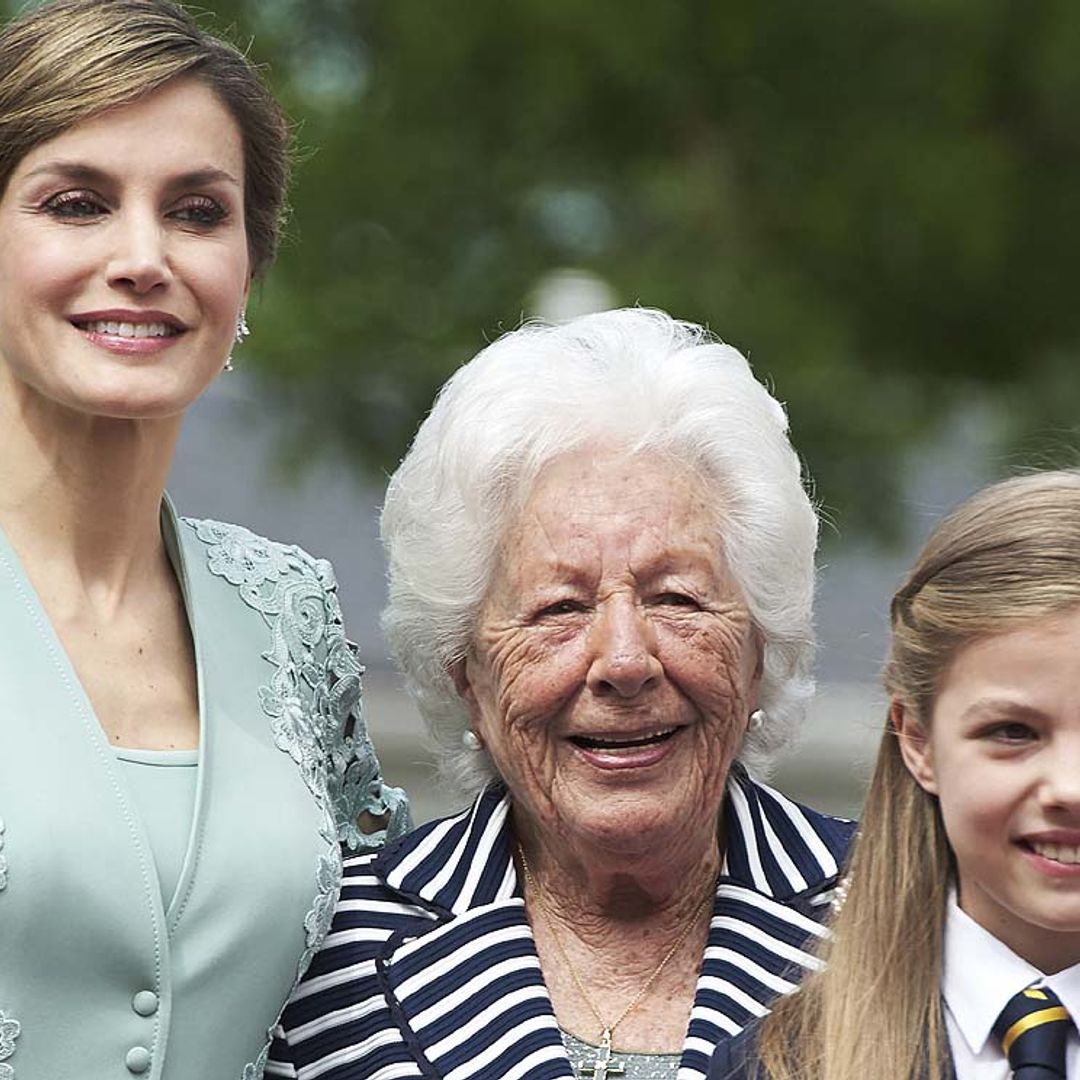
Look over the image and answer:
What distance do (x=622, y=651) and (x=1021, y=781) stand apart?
0.63 m

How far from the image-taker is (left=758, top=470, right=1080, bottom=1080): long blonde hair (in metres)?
2.63

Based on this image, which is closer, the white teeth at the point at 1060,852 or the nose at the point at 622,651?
the white teeth at the point at 1060,852

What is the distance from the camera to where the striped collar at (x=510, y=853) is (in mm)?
3205

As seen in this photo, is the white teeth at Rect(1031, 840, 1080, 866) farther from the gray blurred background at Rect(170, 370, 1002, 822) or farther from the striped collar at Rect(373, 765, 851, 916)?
the gray blurred background at Rect(170, 370, 1002, 822)

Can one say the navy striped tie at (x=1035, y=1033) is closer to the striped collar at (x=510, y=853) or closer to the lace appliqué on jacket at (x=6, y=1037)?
the striped collar at (x=510, y=853)

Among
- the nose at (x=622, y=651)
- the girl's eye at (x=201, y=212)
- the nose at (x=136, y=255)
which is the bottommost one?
the nose at (x=622, y=651)

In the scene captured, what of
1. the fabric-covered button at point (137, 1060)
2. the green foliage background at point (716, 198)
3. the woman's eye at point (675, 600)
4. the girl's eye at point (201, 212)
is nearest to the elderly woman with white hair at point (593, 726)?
the woman's eye at point (675, 600)

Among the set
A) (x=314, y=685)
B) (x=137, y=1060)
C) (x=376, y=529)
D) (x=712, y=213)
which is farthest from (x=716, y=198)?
(x=137, y=1060)

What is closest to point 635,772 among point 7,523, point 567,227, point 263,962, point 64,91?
point 263,962

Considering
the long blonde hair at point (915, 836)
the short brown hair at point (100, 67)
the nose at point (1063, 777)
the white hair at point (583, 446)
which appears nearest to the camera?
the nose at point (1063, 777)

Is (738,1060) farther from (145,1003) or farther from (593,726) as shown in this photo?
(145,1003)

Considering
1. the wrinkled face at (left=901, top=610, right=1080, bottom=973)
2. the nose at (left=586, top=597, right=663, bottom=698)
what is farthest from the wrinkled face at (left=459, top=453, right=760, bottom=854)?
the wrinkled face at (left=901, top=610, right=1080, bottom=973)

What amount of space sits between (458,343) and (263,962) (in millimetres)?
6118

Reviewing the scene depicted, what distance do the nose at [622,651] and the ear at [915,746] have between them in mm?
374
